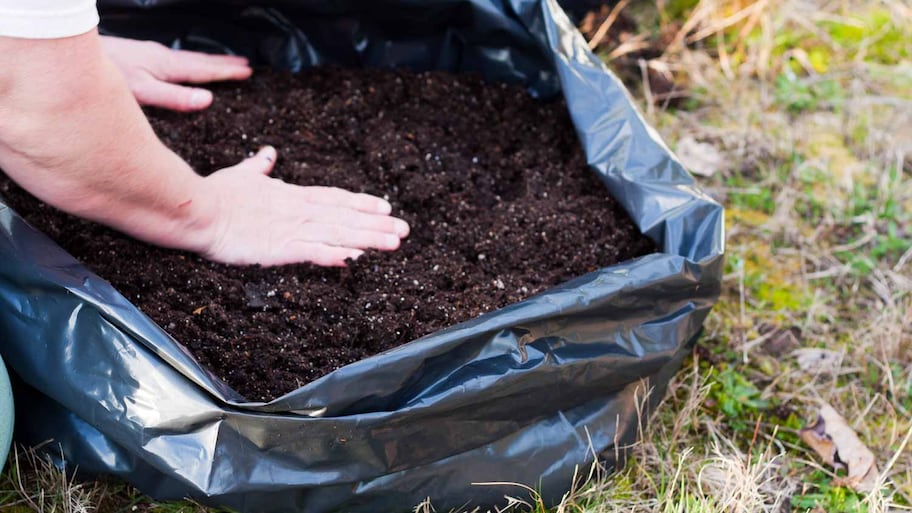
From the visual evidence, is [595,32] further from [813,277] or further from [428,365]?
[428,365]

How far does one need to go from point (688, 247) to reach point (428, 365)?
580mm

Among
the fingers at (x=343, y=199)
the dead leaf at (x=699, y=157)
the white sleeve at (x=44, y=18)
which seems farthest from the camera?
the dead leaf at (x=699, y=157)

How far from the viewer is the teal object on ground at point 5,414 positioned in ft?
4.22

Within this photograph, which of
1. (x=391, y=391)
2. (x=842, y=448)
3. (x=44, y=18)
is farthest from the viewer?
(x=842, y=448)

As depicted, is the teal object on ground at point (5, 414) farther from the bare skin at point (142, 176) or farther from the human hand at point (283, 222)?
the human hand at point (283, 222)

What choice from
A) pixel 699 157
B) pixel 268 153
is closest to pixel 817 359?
pixel 699 157

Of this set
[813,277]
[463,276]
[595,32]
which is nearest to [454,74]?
[595,32]

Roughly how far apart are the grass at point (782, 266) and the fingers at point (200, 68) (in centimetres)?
95

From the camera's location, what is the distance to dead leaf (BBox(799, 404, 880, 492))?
1578 millimetres

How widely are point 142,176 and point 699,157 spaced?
1421 mm

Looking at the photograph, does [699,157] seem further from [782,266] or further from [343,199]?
[343,199]

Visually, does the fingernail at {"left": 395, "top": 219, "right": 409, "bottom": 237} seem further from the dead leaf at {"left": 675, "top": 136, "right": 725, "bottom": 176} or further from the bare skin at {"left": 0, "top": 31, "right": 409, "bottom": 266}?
the dead leaf at {"left": 675, "top": 136, "right": 725, "bottom": 176}

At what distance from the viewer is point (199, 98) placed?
1.93 m

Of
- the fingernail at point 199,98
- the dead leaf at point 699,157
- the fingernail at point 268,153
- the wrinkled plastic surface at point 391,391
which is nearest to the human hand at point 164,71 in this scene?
Answer: the fingernail at point 199,98
